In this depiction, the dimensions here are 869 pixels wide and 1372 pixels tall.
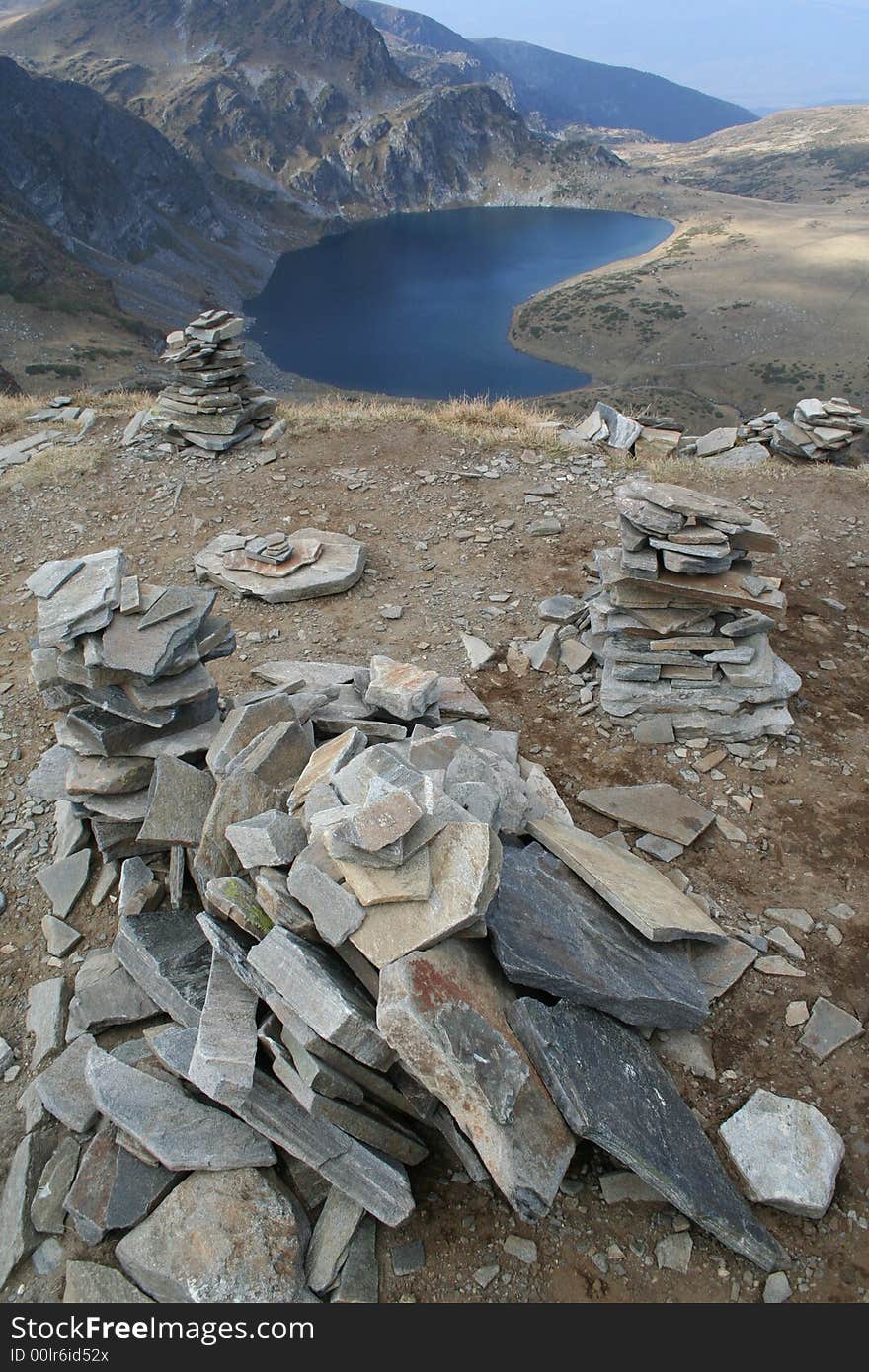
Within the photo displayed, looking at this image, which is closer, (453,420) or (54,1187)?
(54,1187)

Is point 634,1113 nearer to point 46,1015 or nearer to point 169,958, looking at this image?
point 169,958

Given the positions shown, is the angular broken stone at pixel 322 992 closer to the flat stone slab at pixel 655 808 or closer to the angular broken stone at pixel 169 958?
the angular broken stone at pixel 169 958

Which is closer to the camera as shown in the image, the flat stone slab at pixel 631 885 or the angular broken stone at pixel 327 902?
the angular broken stone at pixel 327 902

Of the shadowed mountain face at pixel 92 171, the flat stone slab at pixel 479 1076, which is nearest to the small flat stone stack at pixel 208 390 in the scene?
the flat stone slab at pixel 479 1076

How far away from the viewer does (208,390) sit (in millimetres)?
13570

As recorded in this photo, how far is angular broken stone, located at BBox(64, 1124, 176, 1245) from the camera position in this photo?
3.73 meters

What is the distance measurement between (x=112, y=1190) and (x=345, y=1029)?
58.3 inches

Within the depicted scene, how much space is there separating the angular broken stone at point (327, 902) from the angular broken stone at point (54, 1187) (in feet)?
5.97

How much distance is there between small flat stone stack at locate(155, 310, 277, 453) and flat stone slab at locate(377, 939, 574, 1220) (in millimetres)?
11648

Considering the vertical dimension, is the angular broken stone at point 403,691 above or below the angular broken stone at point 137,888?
above

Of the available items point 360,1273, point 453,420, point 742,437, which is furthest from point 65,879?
point 742,437

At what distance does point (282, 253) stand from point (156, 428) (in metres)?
94.2

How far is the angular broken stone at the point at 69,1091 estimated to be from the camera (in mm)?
4199

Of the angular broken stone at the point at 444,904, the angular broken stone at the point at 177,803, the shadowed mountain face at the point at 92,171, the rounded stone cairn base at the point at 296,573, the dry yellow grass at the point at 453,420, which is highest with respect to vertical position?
the shadowed mountain face at the point at 92,171
